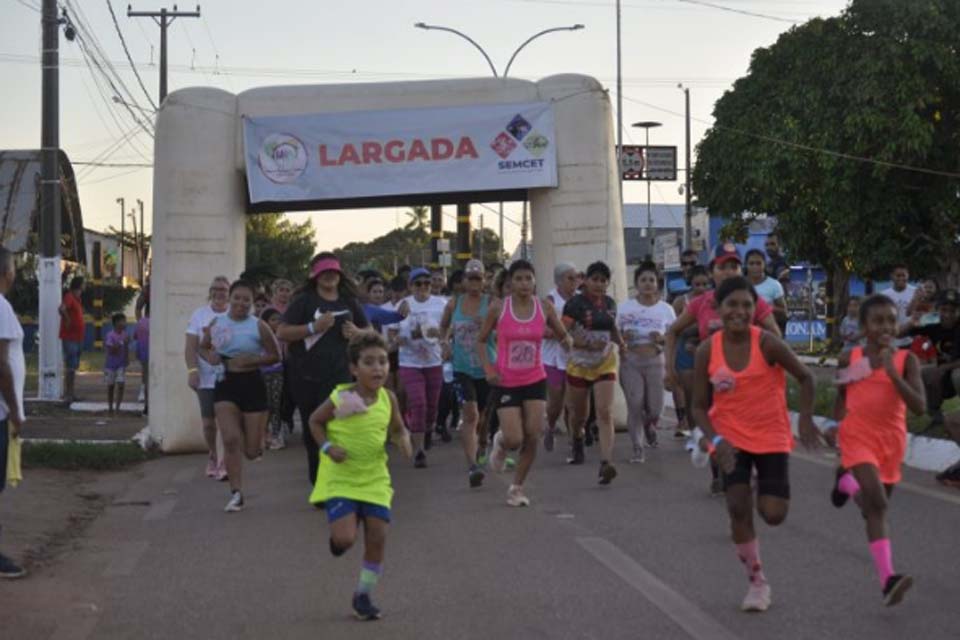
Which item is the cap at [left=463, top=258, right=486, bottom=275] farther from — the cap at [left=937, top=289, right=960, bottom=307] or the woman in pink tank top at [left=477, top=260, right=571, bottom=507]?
the cap at [left=937, top=289, right=960, bottom=307]

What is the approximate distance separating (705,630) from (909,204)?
1150 inches

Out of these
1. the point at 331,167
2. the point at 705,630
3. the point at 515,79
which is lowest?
the point at 705,630

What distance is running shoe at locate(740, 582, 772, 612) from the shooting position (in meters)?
6.98

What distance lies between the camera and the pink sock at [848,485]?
712 centimetres

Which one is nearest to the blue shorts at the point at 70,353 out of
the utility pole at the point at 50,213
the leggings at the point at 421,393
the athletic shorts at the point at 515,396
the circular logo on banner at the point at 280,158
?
the utility pole at the point at 50,213

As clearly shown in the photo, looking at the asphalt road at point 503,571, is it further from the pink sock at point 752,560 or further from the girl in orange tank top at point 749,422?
the girl in orange tank top at point 749,422

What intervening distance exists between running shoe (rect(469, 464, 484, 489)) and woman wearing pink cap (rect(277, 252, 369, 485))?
1.67 m

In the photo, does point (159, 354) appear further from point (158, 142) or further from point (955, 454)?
point (955, 454)

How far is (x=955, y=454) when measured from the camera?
12.8m

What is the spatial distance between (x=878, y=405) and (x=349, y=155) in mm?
9907

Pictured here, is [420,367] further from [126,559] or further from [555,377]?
[126,559]

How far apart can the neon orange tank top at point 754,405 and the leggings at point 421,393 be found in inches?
265

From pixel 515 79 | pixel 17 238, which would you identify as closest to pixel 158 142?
pixel 515 79

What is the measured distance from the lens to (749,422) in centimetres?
719
